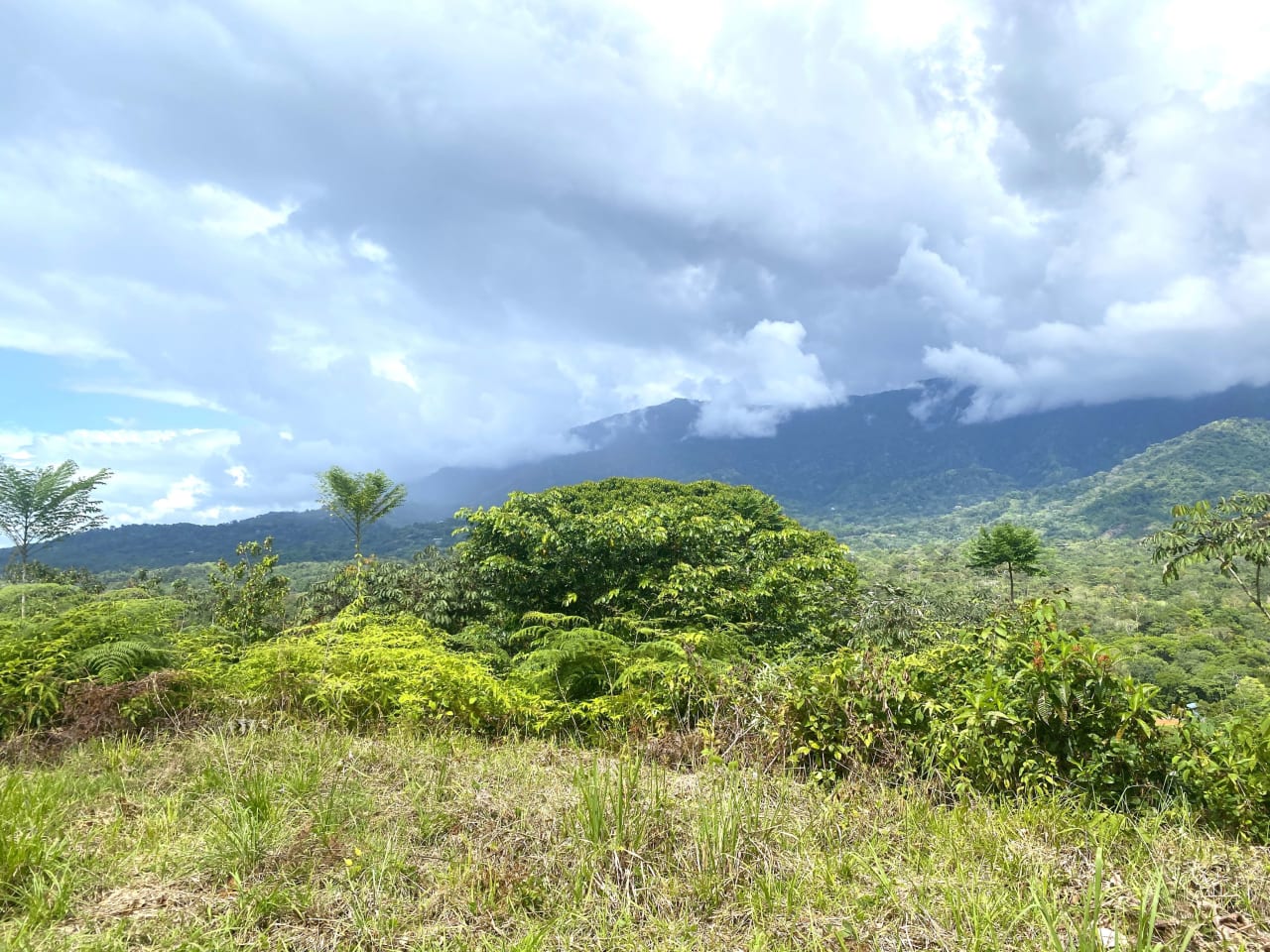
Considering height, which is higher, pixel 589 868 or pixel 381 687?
pixel 381 687

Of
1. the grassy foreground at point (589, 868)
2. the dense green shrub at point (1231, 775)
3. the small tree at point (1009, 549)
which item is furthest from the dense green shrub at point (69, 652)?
the small tree at point (1009, 549)

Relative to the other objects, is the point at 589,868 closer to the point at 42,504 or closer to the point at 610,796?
the point at 610,796

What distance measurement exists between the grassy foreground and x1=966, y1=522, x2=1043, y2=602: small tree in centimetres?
3366

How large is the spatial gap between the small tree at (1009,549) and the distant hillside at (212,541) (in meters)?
104

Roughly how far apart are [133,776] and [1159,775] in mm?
5858

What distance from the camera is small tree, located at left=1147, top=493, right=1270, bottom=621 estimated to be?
391 inches

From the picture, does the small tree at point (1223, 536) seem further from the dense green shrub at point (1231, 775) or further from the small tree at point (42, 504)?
the small tree at point (42, 504)

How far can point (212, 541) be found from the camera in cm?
14688

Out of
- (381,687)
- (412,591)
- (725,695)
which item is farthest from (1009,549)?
(381,687)

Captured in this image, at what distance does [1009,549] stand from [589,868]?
35.5m

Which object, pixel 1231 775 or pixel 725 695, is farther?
pixel 725 695

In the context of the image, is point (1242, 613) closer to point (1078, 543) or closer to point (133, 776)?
point (133, 776)

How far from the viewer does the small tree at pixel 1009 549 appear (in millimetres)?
31891

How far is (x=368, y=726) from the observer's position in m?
4.91
